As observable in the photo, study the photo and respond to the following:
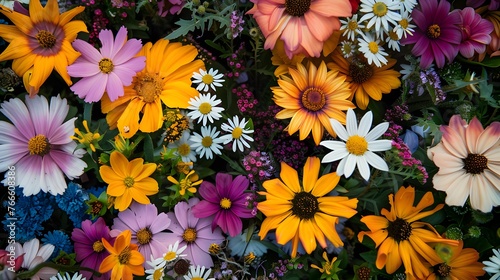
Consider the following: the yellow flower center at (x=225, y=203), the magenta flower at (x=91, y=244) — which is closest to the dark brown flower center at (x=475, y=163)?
the yellow flower center at (x=225, y=203)

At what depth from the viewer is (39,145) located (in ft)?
3.26

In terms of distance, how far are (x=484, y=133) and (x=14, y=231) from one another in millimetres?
1000

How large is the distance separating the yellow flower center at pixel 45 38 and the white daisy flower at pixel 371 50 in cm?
64

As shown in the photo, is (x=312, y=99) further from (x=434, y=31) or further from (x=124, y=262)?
(x=124, y=262)

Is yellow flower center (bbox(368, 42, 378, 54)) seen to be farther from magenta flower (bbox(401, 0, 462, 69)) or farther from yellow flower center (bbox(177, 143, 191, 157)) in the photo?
yellow flower center (bbox(177, 143, 191, 157))

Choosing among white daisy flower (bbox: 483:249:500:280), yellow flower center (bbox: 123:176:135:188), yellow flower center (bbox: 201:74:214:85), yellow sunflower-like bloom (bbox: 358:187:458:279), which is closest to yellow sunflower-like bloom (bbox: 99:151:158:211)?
yellow flower center (bbox: 123:176:135:188)

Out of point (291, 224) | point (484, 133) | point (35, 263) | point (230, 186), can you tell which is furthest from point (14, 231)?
point (484, 133)

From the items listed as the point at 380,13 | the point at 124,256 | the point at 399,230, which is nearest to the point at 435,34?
the point at 380,13

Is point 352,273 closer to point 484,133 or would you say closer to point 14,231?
point 484,133

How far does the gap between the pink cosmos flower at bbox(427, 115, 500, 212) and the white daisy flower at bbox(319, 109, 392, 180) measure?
109 millimetres

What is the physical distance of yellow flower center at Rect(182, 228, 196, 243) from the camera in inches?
40.1

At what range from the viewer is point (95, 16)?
1.05m

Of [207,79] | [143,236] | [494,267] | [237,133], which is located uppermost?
[207,79]

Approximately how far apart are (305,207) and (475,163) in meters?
0.36
